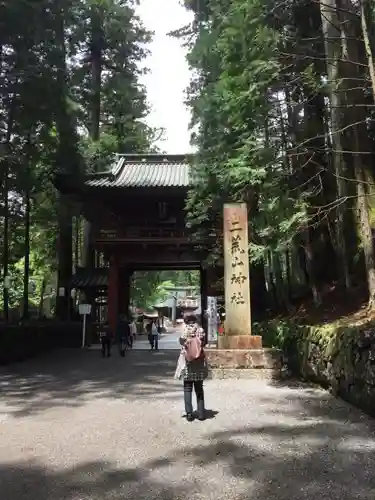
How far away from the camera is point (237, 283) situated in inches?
451

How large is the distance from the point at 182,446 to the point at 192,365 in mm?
1308

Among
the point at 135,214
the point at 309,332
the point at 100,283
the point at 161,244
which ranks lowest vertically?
the point at 309,332

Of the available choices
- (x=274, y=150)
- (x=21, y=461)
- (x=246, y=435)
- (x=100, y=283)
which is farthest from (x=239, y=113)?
(x=100, y=283)

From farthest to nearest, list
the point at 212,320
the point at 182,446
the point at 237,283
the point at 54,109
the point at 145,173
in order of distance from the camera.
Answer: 1. the point at 145,173
2. the point at 212,320
3. the point at 54,109
4. the point at 237,283
5. the point at 182,446

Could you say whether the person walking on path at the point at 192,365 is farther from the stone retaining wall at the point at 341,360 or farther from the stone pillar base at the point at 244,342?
the stone pillar base at the point at 244,342

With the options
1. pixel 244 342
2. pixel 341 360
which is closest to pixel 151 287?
pixel 244 342

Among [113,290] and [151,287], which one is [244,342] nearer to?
[113,290]

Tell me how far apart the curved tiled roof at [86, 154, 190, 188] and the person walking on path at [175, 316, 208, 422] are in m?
13.1

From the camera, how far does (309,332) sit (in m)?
9.53

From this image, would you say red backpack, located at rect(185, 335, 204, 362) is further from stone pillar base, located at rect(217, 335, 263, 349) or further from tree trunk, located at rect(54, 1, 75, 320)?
tree trunk, located at rect(54, 1, 75, 320)

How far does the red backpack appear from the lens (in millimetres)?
6383

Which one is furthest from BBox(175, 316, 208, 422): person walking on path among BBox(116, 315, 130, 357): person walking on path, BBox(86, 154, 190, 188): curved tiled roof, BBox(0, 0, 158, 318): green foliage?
BBox(86, 154, 190, 188): curved tiled roof

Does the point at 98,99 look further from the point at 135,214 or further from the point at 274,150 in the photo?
the point at 274,150

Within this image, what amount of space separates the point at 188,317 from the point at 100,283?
54.0ft
